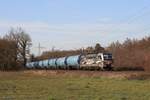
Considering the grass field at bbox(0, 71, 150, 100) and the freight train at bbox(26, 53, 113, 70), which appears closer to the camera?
the grass field at bbox(0, 71, 150, 100)

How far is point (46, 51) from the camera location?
173500 millimetres

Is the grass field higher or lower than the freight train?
lower

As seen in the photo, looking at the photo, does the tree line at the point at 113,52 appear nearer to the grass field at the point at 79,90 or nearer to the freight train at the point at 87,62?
the freight train at the point at 87,62

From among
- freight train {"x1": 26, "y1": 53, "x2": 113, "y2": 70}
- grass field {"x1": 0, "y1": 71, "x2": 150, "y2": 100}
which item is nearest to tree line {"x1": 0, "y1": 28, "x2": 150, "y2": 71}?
freight train {"x1": 26, "y1": 53, "x2": 113, "y2": 70}

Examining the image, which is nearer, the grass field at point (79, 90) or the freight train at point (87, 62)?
the grass field at point (79, 90)

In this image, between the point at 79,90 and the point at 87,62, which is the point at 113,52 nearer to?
the point at 87,62

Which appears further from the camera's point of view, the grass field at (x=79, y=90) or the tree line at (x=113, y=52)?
the tree line at (x=113, y=52)

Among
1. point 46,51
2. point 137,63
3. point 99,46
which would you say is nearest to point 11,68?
point 99,46

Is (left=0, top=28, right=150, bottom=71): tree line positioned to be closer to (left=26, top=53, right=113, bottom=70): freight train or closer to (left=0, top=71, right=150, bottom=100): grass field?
(left=26, top=53, right=113, bottom=70): freight train

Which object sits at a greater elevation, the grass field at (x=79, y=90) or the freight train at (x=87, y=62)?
the freight train at (x=87, y=62)

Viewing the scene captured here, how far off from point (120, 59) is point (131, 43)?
3555 cm

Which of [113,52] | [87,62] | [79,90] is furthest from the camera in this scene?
[113,52]

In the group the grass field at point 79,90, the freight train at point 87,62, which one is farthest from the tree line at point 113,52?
the grass field at point 79,90

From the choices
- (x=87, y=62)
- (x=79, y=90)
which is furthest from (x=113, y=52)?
(x=79, y=90)
